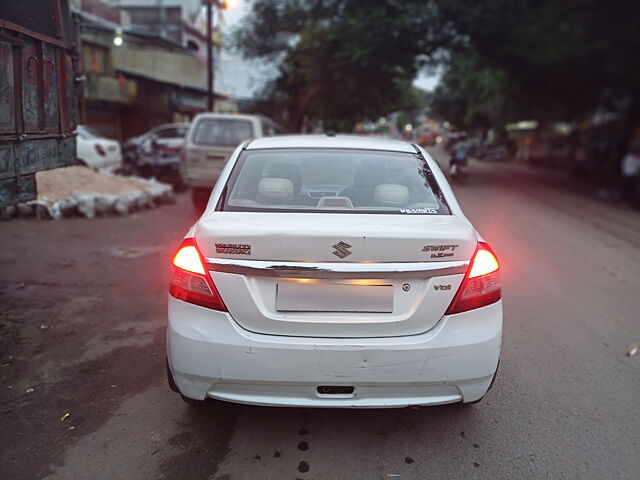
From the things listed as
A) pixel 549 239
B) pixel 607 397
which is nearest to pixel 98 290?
pixel 607 397

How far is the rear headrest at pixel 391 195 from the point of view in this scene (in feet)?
10.5

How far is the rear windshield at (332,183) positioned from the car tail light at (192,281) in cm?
40

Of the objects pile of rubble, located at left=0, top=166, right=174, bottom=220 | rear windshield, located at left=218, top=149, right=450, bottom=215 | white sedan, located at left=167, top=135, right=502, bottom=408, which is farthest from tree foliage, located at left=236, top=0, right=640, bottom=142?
white sedan, located at left=167, top=135, right=502, bottom=408

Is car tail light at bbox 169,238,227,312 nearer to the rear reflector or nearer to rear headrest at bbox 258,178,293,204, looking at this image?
the rear reflector

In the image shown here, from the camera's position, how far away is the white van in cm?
1052

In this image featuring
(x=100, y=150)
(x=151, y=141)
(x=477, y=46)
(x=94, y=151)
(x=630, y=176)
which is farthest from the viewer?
(x=477, y=46)

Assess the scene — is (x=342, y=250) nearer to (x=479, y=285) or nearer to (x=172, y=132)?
(x=479, y=285)

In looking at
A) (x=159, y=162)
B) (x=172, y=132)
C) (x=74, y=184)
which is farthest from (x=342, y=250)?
(x=172, y=132)

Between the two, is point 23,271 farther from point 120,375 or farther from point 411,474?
point 411,474

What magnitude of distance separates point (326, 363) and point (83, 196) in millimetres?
8369

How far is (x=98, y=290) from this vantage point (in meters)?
5.57

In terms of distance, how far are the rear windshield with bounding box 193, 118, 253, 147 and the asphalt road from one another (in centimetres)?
518

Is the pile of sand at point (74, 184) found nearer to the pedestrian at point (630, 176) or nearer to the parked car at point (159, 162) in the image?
the parked car at point (159, 162)

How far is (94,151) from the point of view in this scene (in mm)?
13508
